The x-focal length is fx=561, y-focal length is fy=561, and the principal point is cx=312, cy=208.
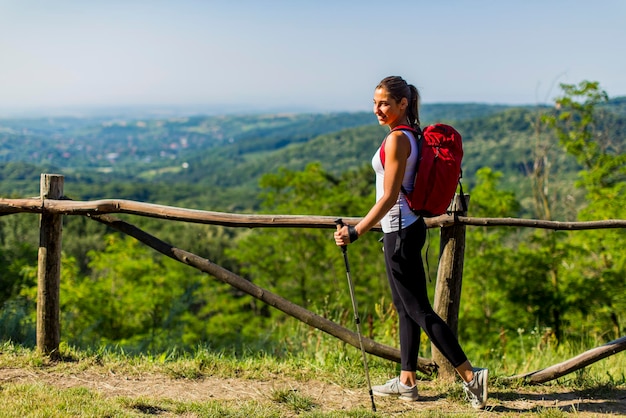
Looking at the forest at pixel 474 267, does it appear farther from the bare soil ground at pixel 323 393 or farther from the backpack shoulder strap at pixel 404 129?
the backpack shoulder strap at pixel 404 129

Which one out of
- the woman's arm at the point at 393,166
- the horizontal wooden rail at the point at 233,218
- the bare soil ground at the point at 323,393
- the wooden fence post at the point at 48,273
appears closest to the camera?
the woman's arm at the point at 393,166

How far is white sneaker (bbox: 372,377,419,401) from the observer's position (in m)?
3.40

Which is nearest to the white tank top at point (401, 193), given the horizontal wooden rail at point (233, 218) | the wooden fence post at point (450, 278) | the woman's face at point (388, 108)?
the woman's face at point (388, 108)

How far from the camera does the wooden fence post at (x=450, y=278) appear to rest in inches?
146

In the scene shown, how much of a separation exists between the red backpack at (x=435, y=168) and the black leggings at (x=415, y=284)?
0.16 m

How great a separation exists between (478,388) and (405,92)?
1.75 metres

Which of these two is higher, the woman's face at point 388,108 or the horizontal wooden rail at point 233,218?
the woman's face at point 388,108

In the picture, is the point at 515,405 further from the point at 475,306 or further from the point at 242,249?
the point at 242,249

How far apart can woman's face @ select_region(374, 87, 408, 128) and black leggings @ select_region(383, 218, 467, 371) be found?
562 millimetres

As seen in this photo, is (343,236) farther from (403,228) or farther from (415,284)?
(415,284)

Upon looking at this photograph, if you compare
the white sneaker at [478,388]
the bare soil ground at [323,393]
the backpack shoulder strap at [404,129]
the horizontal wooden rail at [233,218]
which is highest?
the backpack shoulder strap at [404,129]

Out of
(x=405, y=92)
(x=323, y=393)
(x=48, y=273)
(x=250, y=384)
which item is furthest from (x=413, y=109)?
(x=48, y=273)

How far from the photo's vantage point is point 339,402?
3.45 metres

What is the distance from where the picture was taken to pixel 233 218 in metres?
3.69
